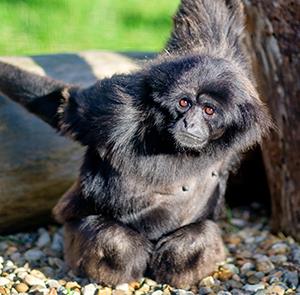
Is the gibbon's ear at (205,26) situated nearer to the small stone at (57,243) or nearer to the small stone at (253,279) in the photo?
the small stone at (253,279)

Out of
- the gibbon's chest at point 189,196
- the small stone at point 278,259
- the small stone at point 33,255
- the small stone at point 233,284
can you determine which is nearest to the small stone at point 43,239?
the small stone at point 33,255

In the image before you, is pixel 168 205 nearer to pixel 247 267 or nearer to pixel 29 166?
pixel 247 267

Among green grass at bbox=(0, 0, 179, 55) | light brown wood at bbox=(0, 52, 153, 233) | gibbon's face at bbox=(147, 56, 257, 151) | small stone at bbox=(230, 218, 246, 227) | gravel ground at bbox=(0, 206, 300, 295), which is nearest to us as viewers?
gibbon's face at bbox=(147, 56, 257, 151)

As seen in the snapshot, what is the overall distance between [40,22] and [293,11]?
4809mm

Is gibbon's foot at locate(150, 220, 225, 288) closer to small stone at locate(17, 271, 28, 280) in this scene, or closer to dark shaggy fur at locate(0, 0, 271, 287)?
dark shaggy fur at locate(0, 0, 271, 287)

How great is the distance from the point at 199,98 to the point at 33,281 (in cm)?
196

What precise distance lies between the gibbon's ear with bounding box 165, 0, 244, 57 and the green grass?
155 inches

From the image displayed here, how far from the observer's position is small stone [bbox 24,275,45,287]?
6218 mm

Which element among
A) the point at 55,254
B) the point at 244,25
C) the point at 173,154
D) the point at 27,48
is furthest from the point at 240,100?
the point at 27,48

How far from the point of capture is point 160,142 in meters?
5.93

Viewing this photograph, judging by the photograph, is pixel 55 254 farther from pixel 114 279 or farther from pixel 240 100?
pixel 240 100

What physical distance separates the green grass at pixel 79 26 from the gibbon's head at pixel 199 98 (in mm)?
4699

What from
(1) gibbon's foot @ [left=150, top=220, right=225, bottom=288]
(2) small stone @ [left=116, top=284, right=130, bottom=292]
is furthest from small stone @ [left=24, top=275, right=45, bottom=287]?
(1) gibbon's foot @ [left=150, top=220, right=225, bottom=288]

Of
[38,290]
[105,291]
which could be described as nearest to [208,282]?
[105,291]
